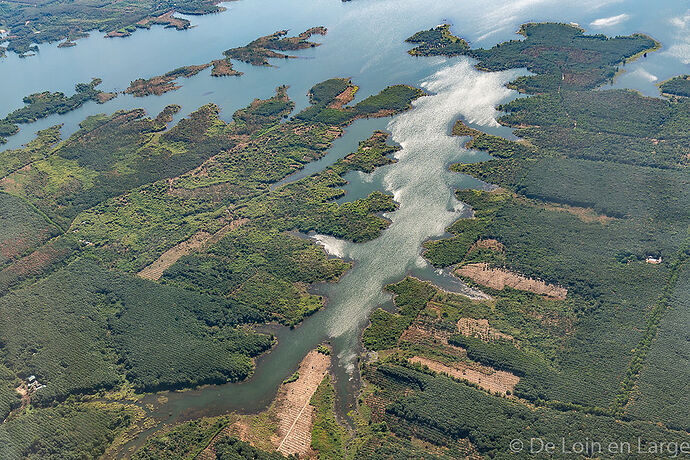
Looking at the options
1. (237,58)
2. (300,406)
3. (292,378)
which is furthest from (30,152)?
(300,406)

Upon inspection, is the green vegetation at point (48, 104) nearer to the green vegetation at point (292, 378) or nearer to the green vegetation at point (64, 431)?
the green vegetation at point (64, 431)

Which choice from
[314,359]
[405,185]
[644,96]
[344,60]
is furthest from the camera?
[344,60]

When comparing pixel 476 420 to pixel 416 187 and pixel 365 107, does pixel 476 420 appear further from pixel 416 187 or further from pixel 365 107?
pixel 365 107

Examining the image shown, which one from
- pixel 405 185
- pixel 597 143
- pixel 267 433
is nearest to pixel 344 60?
pixel 405 185

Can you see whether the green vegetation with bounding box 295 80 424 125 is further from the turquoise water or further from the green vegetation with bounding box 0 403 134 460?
the green vegetation with bounding box 0 403 134 460

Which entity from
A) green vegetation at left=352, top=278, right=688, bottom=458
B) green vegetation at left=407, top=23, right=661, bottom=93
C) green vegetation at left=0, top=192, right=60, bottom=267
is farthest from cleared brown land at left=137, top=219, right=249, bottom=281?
green vegetation at left=407, top=23, right=661, bottom=93

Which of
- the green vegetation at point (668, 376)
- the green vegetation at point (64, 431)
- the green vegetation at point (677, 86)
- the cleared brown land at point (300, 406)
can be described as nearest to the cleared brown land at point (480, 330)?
the green vegetation at point (668, 376)

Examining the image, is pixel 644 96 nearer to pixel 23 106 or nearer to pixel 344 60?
pixel 344 60
